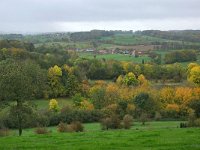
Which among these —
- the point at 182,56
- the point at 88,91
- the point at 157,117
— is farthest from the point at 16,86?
the point at 182,56

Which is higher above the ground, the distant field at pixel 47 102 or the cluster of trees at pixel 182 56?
the cluster of trees at pixel 182 56

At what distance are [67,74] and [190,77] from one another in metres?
35.1

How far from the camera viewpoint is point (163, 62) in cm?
14375

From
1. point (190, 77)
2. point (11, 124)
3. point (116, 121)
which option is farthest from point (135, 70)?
point (116, 121)

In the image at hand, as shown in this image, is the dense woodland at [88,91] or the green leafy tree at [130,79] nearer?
the dense woodland at [88,91]

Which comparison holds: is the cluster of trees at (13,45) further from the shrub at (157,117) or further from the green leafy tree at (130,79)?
the shrub at (157,117)

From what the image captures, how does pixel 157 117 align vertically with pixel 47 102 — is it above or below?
above

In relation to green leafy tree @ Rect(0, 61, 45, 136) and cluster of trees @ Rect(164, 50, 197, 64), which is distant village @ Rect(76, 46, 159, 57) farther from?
green leafy tree @ Rect(0, 61, 45, 136)

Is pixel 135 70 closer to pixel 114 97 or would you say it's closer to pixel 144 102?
pixel 114 97

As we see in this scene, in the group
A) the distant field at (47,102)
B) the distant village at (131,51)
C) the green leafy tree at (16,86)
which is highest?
the green leafy tree at (16,86)

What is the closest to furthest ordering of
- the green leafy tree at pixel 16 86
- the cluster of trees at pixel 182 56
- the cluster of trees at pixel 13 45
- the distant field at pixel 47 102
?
the green leafy tree at pixel 16 86 → the distant field at pixel 47 102 → the cluster of trees at pixel 13 45 → the cluster of trees at pixel 182 56

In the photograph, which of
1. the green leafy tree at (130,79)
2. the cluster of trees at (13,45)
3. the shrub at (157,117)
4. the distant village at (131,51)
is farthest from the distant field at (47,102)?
the distant village at (131,51)

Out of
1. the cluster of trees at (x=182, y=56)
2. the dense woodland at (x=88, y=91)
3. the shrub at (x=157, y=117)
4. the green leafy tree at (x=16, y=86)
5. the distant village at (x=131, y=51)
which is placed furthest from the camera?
the distant village at (x=131, y=51)

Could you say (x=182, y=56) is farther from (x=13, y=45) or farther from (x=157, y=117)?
(x=157, y=117)
